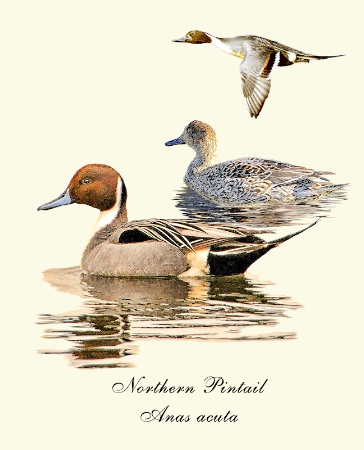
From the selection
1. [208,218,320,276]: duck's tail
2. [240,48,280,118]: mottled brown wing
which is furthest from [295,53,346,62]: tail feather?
[208,218,320,276]: duck's tail

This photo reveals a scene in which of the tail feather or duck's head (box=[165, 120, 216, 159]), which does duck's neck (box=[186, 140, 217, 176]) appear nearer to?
duck's head (box=[165, 120, 216, 159])

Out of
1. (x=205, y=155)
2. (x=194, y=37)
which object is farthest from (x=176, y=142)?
(x=194, y=37)

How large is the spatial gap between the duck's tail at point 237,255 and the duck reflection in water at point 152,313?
0.09 metres

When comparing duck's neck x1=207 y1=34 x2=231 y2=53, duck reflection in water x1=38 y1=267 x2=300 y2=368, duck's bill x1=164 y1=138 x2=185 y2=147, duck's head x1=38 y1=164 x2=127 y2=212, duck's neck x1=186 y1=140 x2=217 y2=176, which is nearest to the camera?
duck reflection in water x1=38 y1=267 x2=300 y2=368

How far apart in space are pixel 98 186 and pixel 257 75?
180cm

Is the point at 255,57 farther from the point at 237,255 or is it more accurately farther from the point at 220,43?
the point at 237,255

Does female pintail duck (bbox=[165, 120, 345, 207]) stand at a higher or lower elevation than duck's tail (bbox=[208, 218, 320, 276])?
higher

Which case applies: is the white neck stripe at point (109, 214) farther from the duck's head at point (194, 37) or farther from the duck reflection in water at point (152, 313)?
the duck's head at point (194, 37)

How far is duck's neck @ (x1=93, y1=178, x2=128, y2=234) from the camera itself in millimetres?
8758

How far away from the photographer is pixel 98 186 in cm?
875

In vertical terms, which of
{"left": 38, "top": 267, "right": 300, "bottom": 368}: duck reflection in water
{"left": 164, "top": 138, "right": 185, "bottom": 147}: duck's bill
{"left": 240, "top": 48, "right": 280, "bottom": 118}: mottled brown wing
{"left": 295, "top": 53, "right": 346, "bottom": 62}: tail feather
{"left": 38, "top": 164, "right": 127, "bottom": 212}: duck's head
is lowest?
{"left": 38, "top": 267, "right": 300, "bottom": 368}: duck reflection in water

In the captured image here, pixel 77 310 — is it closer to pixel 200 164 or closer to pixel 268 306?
pixel 268 306

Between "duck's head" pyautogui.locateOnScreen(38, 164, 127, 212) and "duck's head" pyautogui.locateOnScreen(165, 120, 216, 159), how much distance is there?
3391 mm

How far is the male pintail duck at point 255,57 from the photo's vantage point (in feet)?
30.3
